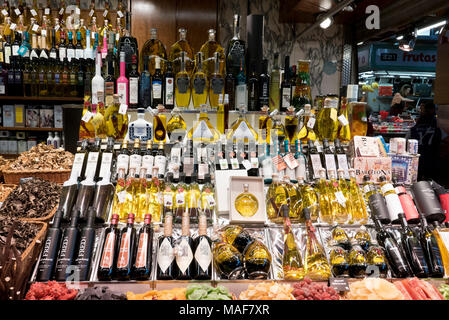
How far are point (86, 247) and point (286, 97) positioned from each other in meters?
1.66

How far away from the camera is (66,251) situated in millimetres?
1923

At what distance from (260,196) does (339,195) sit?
44 cm

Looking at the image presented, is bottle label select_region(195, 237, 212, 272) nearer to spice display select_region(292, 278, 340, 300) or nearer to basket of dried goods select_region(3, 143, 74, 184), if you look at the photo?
spice display select_region(292, 278, 340, 300)

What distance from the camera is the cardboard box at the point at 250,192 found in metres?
2.21

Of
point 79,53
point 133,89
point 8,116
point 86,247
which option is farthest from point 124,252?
point 8,116

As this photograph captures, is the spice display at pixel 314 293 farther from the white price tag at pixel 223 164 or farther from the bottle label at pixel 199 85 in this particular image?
the bottle label at pixel 199 85

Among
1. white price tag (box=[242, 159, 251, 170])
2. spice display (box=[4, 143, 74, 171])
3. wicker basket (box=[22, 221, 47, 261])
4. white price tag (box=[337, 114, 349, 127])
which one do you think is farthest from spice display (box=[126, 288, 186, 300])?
spice display (box=[4, 143, 74, 171])

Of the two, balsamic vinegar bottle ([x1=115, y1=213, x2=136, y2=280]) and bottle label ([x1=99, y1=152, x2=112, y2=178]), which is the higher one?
bottle label ([x1=99, y1=152, x2=112, y2=178])

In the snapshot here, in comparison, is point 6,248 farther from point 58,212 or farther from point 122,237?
point 122,237

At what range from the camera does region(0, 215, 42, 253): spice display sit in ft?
6.47

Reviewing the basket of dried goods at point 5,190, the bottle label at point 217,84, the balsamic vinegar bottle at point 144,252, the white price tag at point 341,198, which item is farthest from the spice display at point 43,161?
the white price tag at point 341,198

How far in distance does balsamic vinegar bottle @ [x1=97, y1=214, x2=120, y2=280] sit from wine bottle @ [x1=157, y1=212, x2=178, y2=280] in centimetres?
21

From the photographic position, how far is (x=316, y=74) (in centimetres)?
593

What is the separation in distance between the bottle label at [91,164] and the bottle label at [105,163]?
1.5 inches
